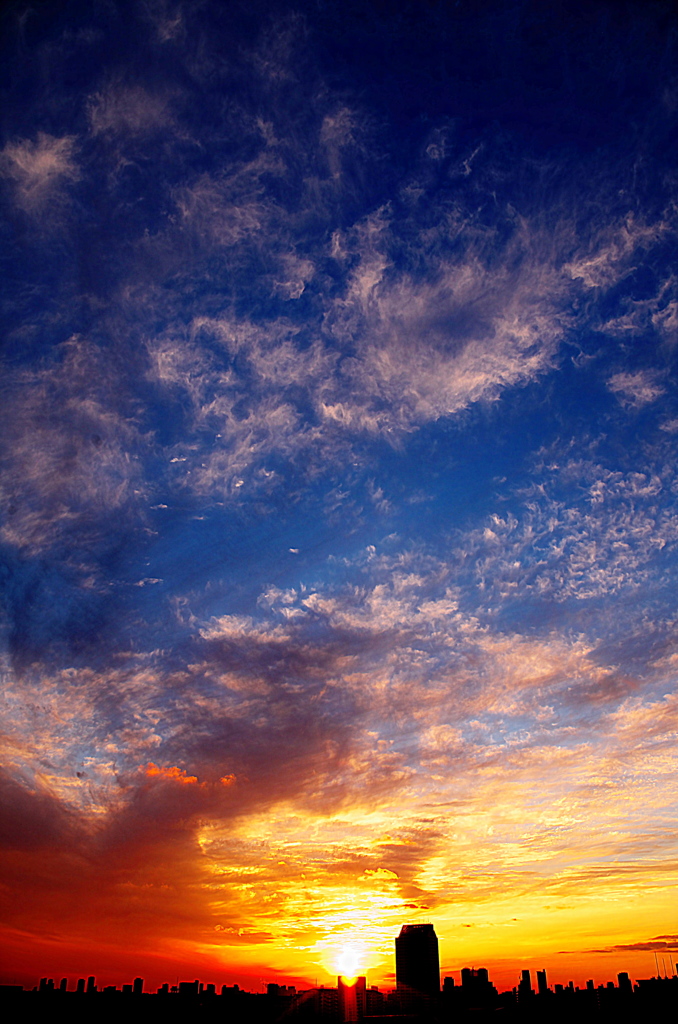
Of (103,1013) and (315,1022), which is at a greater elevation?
(103,1013)

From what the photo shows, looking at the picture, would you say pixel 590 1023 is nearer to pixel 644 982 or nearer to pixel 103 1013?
pixel 644 982

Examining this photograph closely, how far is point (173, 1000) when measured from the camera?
177 m

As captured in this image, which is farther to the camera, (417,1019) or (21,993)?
(417,1019)

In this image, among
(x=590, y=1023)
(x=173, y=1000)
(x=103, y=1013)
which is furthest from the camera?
(x=173, y=1000)

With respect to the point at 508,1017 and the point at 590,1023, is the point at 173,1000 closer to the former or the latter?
the point at 508,1017

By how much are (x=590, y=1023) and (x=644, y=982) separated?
40239mm

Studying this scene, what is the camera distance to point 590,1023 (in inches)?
6447

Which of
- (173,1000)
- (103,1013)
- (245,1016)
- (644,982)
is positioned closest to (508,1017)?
(644,982)

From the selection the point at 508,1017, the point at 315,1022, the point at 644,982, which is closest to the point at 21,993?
the point at 315,1022

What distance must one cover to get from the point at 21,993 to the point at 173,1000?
4337 cm

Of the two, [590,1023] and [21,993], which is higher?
[21,993]

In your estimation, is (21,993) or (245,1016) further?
(245,1016)

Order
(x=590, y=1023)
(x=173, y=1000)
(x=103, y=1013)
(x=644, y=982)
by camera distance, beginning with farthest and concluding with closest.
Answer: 1. (x=644, y=982)
2. (x=173, y=1000)
3. (x=590, y=1023)
4. (x=103, y=1013)

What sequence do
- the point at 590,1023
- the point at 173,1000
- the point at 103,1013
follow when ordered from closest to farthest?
the point at 103,1013 < the point at 590,1023 < the point at 173,1000
